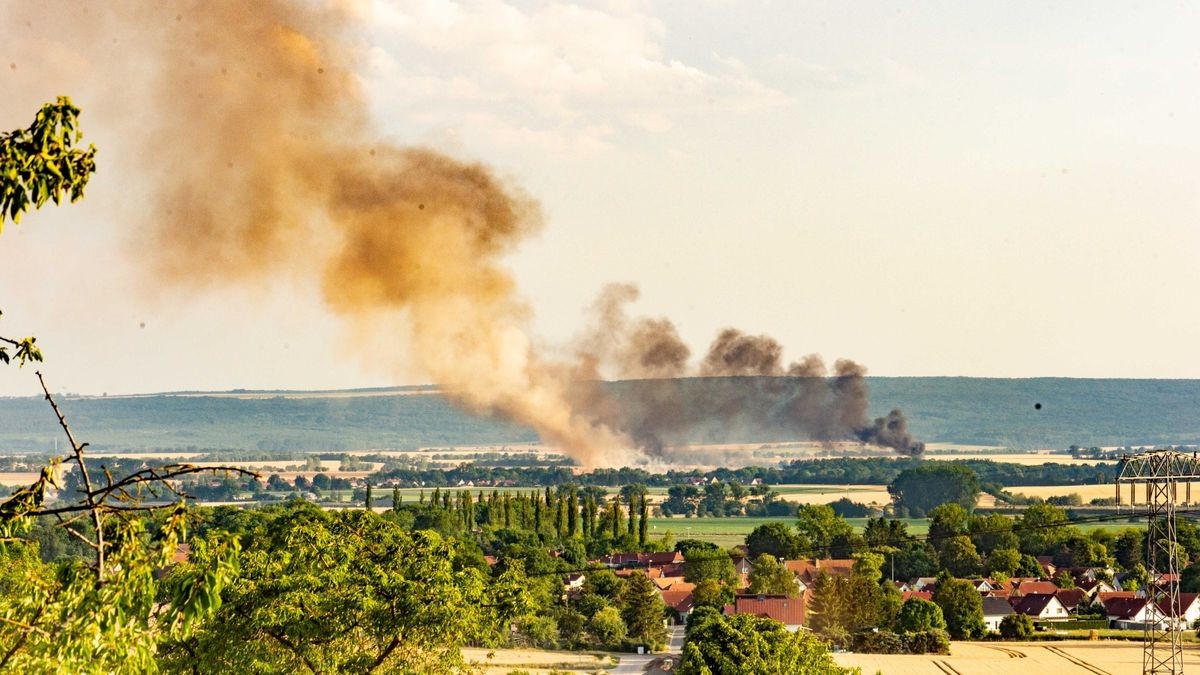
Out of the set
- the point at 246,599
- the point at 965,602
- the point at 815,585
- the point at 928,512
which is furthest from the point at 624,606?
the point at 928,512

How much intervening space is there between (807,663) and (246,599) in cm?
1976

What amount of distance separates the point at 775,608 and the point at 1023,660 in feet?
40.2

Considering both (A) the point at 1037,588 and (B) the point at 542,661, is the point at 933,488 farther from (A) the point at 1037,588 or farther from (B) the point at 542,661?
(B) the point at 542,661

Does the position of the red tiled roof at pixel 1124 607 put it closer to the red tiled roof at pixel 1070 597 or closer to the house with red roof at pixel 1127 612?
the house with red roof at pixel 1127 612

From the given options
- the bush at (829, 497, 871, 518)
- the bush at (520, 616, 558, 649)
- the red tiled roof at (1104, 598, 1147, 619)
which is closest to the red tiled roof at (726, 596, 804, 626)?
the bush at (520, 616, 558, 649)

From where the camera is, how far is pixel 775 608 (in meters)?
67.6

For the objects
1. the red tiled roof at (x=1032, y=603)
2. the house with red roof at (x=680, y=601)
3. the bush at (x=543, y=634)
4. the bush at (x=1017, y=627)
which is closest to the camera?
the bush at (x=543, y=634)

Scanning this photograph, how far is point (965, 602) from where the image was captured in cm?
6975

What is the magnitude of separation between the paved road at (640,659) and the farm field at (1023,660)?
23.7 ft

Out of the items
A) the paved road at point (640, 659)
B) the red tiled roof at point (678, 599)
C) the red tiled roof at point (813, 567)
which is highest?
the red tiled roof at point (813, 567)

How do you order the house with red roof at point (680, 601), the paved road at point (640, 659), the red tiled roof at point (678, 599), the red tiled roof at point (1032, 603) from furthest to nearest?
the red tiled roof at point (1032, 603), the red tiled roof at point (678, 599), the house with red roof at point (680, 601), the paved road at point (640, 659)

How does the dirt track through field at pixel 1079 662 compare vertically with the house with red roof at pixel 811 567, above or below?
below

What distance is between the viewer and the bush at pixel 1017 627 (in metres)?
67.6

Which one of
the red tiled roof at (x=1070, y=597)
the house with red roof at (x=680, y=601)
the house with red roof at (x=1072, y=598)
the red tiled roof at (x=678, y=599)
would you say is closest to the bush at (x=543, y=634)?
the house with red roof at (x=680, y=601)
